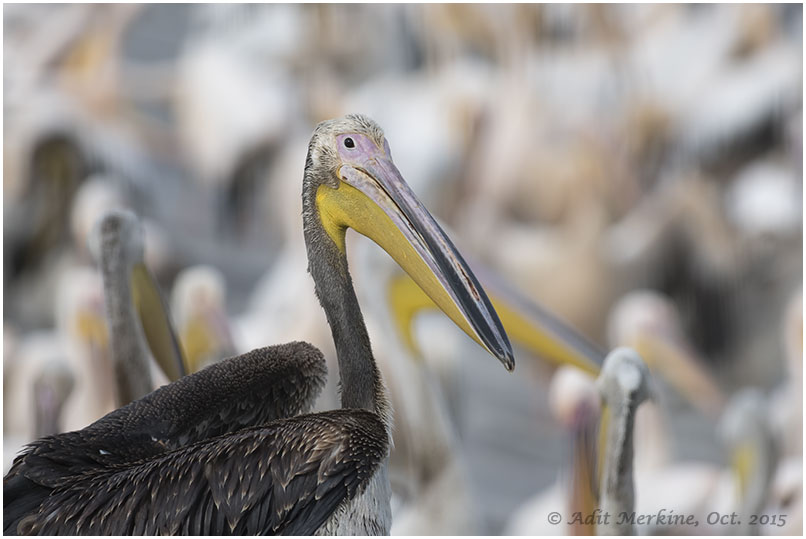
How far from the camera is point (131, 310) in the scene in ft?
6.90

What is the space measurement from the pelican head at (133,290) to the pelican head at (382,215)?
58 centimetres

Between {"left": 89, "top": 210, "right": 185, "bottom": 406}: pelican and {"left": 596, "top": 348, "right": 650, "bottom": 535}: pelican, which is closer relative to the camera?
{"left": 596, "top": 348, "right": 650, "bottom": 535}: pelican

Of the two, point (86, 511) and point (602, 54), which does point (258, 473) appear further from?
point (602, 54)

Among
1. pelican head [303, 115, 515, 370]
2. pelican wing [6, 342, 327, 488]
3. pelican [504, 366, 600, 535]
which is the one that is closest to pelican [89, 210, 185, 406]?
pelican wing [6, 342, 327, 488]

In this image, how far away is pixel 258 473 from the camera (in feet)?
4.68

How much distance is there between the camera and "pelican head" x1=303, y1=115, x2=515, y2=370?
1540mm

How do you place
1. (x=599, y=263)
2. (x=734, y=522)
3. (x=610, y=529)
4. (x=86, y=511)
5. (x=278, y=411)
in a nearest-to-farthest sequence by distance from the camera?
(x=86, y=511) < (x=278, y=411) < (x=610, y=529) < (x=734, y=522) < (x=599, y=263)

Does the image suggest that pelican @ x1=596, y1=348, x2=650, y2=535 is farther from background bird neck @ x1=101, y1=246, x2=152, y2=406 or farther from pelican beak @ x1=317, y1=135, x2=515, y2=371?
background bird neck @ x1=101, y1=246, x2=152, y2=406

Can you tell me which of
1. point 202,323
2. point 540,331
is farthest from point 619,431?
point 202,323

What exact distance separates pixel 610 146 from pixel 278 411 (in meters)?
3.06

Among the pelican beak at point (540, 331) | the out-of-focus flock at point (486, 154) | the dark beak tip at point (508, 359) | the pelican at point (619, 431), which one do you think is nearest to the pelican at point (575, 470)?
the pelican beak at point (540, 331)

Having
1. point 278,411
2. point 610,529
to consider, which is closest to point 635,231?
point 610,529

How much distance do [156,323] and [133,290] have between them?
0.25 ft

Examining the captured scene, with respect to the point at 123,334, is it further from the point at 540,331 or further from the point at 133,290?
the point at 540,331
